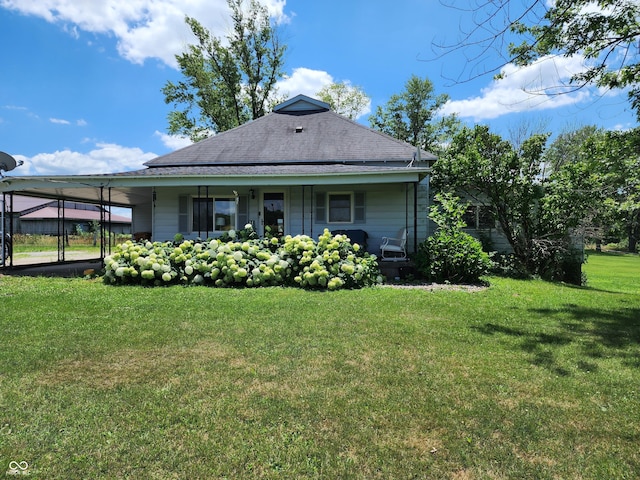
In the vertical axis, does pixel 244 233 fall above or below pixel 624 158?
below

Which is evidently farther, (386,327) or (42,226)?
(42,226)

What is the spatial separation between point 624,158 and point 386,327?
5.37 meters

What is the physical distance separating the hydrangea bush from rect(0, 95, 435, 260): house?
2.59 metres

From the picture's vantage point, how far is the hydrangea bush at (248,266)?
752 cm

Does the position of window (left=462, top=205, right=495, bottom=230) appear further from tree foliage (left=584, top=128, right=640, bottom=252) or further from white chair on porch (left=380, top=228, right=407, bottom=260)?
tree foliage (left=584, top=128, right=640, bottom=252)

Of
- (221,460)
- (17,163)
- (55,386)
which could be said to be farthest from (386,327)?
(17,163)

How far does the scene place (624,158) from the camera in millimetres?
6262

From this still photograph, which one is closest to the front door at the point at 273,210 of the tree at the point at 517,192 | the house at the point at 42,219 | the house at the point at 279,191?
the house at the point at 279,191

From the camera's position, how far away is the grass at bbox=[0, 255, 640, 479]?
2039mm

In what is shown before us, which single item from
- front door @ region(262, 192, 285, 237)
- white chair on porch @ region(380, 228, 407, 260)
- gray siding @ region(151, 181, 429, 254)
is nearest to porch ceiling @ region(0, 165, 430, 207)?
gray siding @ region(151, 181, 429, 254)

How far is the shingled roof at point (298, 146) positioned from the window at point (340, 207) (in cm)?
122

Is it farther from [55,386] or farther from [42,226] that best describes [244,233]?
[42,226]

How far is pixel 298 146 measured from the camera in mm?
13180

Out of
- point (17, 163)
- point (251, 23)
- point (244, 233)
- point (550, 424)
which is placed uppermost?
point (251, 23)
